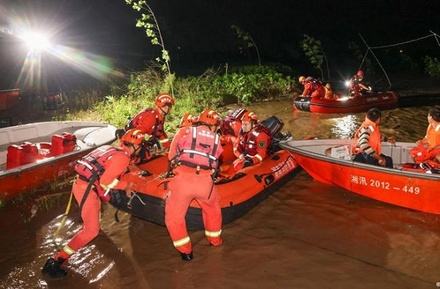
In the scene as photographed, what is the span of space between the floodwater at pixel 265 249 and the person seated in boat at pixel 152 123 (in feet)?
4.19

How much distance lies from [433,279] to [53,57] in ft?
51.5

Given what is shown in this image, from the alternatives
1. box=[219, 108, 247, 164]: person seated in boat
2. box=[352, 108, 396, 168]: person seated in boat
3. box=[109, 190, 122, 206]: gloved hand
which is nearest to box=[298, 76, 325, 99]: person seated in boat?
box=[219, 108, 247, 164]: person seated in boat

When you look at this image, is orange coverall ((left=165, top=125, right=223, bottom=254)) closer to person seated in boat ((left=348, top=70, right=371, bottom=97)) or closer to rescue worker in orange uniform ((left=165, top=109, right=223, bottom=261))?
rescue worker in orange uniform ((left=165, top=109, right=223, bottom=261))

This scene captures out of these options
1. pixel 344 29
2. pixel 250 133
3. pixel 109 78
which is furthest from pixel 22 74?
pixel 344 29

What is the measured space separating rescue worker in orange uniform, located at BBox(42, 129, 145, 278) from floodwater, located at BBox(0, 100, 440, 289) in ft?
0.78

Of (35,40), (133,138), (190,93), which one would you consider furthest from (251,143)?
(35,40)

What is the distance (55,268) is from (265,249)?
2460 mm

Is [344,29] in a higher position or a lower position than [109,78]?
higher

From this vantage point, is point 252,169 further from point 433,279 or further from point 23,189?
point 23,189

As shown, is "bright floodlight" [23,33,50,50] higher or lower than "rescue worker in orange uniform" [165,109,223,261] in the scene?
higher

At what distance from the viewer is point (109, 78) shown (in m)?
14.5

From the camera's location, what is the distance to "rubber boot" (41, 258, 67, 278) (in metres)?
4.12

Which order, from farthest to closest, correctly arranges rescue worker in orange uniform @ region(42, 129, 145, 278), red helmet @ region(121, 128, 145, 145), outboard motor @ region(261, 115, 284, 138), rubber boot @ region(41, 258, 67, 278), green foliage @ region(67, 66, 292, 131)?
green foliage @ region(67, 66, 292, 131)
outboard motor @ region(261, 115, 284, 138)
red helmet @ region(121, 128, 145, 145)
rubber boot @ region(41, 258, 67, 278)
rescue worker in orange uniform @ region(42, 129, 145, 278)

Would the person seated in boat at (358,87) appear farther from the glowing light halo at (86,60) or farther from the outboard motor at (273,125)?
the glowing light halo at (86,60)
